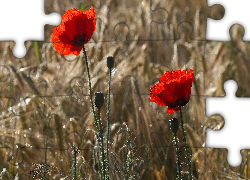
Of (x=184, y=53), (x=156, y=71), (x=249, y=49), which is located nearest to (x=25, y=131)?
(x=156, y=71)

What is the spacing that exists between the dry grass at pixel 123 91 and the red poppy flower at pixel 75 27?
0.39 meters

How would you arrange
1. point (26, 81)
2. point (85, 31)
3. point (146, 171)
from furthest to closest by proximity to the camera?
point (26, 81) < point (146, 171) < point (85, 31)

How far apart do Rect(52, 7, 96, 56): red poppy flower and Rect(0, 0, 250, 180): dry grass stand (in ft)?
1.29

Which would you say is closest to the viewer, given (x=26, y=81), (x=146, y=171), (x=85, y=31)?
(x=85, y=31)

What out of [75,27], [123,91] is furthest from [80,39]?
[123,91]

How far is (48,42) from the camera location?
59.5 inches

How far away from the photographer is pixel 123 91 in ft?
4.94

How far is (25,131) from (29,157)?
12cm

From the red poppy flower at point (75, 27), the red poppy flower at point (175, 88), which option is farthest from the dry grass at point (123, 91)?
the red poppy flower at point (175, 88)

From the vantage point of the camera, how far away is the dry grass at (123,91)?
1.46 metres

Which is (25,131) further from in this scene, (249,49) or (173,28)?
(249,49)

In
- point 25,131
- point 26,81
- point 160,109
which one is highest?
point 26,81

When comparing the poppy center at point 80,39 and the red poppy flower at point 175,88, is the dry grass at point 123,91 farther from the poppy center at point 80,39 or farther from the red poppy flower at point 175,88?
the red poppy flower at point 175,88

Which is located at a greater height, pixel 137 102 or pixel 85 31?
pixel 85 31
